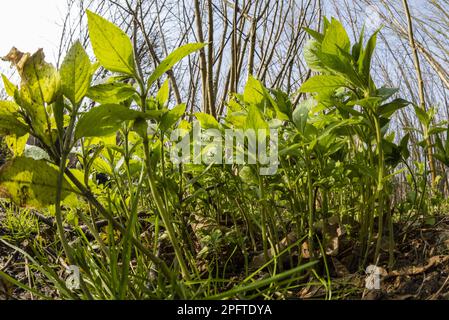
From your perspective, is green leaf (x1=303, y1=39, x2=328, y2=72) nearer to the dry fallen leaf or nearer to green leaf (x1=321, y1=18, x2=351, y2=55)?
green leaf (x1=321, y1=18, x2=351, y2=55)

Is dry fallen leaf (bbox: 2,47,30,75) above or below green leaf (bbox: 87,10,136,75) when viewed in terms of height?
below

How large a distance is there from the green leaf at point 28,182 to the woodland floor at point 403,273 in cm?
12

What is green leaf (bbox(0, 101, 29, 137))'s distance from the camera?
0.39 metres

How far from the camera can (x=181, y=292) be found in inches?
15.4

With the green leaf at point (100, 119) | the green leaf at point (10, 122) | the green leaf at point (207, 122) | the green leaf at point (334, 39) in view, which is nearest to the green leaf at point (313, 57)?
the green leaf at point (334, 39)

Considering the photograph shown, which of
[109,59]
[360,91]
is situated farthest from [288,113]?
[109,59]

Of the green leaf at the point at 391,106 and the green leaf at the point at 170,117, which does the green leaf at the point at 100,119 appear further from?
the green leaf at the point at 391,106

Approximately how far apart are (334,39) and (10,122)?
42 cm

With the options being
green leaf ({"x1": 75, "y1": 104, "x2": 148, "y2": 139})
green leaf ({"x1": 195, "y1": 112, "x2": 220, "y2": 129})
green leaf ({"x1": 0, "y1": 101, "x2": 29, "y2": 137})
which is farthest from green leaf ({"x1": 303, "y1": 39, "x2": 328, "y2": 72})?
green leaf ({"x1": 0, "y1": 101, "x2": 29, "y2": 137})

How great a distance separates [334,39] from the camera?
51 cm

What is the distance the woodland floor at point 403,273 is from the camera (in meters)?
0.48

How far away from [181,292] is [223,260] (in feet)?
0.96

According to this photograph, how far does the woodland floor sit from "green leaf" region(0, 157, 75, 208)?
0.12m
